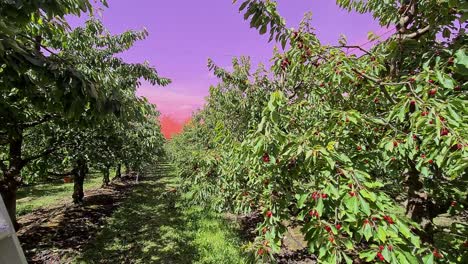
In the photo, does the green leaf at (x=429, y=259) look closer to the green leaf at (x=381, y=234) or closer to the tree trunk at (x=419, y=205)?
the green leaf at (x=381, y=234)

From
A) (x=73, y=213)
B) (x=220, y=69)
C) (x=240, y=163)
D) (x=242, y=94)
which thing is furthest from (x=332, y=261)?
(x=73, y=213)

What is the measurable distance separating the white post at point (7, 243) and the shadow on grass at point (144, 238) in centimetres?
655

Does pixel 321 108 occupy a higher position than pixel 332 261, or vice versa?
pixel 321 108

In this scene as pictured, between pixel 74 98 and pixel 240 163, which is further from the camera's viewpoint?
pixel 240 163

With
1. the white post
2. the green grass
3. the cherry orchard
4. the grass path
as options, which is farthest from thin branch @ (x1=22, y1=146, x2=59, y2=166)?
the white post

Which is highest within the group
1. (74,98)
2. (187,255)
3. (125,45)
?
(125,45)

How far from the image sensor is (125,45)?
376 inches

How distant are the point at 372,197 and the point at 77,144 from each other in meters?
9.05

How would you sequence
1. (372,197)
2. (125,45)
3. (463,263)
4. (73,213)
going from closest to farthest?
(372,197), (463,263), (125,45), (73,213)

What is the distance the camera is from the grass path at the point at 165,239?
729 cm

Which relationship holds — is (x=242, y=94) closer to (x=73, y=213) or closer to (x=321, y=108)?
(x=321, y=108)

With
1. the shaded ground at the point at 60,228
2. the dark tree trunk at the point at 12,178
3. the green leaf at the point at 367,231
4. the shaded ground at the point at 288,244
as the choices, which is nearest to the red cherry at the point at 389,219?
the green leaf at the point at 367,231

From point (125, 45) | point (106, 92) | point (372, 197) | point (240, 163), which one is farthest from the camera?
point (125, 45)

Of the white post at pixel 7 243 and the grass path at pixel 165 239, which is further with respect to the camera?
the grass path at pixel 165 239
